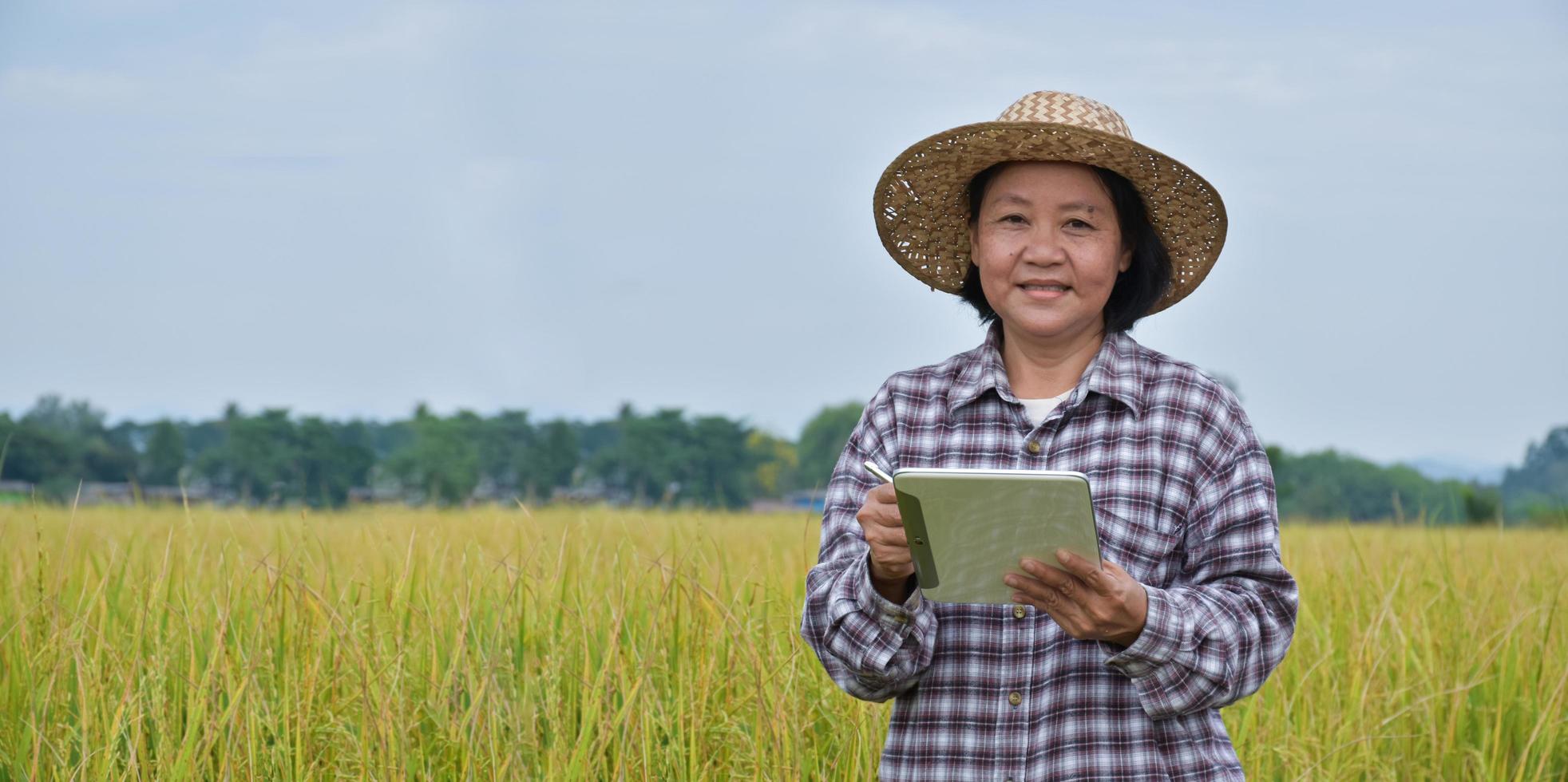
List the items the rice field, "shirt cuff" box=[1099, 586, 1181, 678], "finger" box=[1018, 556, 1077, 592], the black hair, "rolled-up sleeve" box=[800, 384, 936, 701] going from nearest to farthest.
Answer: "finger" box=[1018, 556, 1077, 592] → "shirt cuff" box=[1099, 586, 1181, 678] → "rolled-up sleeve" box=[800, 384, 936, 701] → the black hair → the rice field

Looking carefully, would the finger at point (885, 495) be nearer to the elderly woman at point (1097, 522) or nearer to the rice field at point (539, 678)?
the elderly woman at point (1097, 522)

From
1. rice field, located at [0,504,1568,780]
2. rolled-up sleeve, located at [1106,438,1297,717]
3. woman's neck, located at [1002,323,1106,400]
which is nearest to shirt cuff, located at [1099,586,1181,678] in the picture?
rolled-up sleeve, located at [1106,438,1297,717]

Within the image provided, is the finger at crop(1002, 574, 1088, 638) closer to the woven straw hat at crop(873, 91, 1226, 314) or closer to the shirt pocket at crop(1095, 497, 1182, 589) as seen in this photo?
the shirt pocket at crop(1095, 497, 1182, 589)

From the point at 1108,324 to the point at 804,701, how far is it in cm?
179

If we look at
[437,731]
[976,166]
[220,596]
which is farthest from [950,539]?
[220,596]

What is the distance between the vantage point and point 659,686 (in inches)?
150

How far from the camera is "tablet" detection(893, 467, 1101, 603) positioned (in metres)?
1.69

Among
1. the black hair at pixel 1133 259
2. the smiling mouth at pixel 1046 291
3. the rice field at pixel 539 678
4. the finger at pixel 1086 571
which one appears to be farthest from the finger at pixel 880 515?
the rice field at pixel 539 678

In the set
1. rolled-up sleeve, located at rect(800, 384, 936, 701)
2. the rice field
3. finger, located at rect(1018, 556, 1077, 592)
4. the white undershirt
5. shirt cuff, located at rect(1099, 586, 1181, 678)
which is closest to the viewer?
finger, located at rect(1018, 556, 1077, 592)

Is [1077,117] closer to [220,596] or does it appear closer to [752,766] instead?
[752,766]

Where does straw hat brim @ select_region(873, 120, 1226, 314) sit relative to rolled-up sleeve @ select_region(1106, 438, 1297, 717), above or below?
above

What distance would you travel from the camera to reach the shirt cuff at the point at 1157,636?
1.92 m

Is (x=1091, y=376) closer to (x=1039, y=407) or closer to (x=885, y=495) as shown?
(x=1039, y=407)

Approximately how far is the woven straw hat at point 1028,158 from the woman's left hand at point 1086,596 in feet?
2.27
